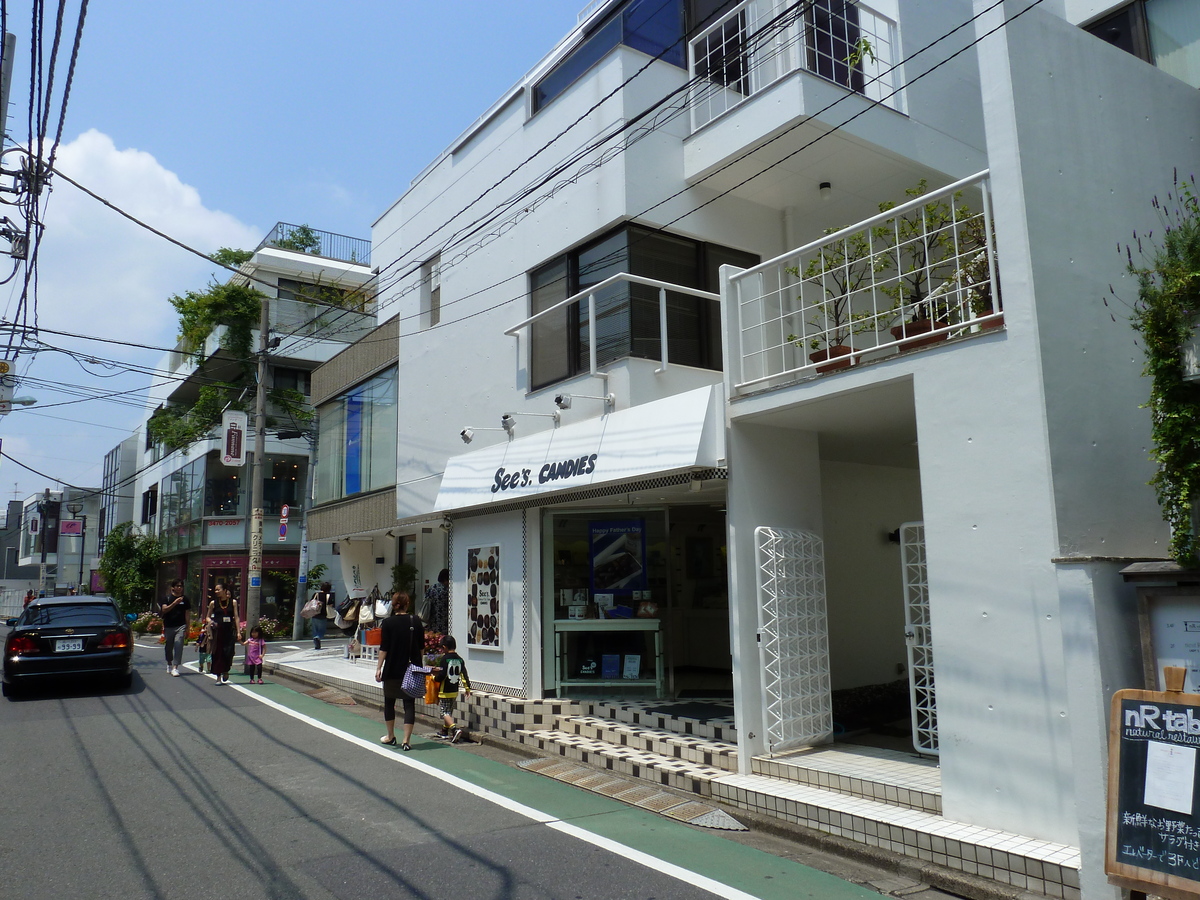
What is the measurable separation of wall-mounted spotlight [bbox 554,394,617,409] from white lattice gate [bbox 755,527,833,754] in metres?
2.65

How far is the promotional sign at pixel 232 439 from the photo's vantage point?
72.9 feet

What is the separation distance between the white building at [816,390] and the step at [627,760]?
140 mm

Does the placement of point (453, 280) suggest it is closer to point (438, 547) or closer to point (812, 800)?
point (438, 547)

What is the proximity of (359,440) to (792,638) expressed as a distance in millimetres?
11452

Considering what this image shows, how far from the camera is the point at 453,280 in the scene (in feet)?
45.4

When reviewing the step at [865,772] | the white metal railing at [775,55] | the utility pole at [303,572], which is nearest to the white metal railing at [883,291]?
the white metal railing at [775,55]

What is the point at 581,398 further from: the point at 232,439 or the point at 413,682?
the point at 232,439

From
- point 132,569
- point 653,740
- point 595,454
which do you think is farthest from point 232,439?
point 653,740

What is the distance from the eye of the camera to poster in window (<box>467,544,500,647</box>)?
445 inches

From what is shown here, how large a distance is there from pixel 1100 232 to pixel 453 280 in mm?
9765

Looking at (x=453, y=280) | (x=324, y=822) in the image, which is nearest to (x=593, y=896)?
(x=324, y=822)

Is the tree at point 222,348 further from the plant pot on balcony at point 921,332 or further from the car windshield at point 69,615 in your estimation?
the plant pot on balcony at point 921,332

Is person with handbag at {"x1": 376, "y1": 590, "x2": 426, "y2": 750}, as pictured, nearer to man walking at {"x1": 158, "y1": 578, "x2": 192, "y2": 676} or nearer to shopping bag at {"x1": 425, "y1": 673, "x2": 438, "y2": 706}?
shopping bag at {"x1": 425, "y1": 673, "x2": 438, "y2": 706}

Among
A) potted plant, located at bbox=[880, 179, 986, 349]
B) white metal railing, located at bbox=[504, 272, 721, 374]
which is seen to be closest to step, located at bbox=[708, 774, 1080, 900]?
potted plant, located at bbox=[880, 179, 986, 349]
